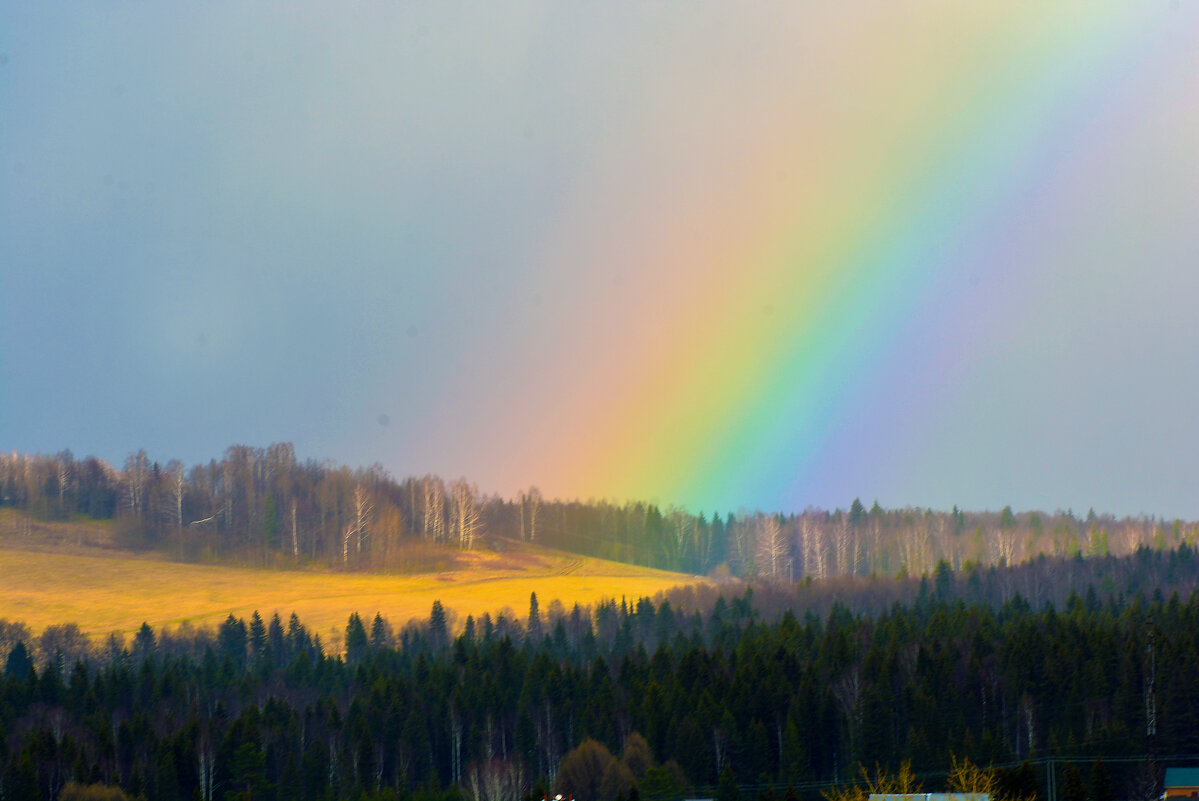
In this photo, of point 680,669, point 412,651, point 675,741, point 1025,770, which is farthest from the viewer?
point 412,651

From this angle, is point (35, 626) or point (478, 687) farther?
point (35, 626)

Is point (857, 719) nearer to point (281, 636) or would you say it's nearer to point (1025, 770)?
point (1025, 770)

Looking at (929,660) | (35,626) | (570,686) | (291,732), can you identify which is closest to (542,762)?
(570,686)

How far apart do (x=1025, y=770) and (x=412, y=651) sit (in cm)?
12258

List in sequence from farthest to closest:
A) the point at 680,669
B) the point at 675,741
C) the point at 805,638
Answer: the point at 805,638 < the point at 680,669 < the point at 675,741

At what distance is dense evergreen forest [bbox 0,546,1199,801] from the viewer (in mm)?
108562

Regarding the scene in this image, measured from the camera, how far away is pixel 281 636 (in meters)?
199

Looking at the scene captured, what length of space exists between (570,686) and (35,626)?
358ft

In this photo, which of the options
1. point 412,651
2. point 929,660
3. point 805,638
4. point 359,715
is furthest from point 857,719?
point 412,651

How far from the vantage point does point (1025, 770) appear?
80500 millimetres

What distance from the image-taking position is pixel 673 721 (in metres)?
116

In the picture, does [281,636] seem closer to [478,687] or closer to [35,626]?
[35,626]

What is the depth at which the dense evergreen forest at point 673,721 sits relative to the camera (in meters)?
109

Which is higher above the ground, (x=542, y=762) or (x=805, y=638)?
(x=805, y=638)
